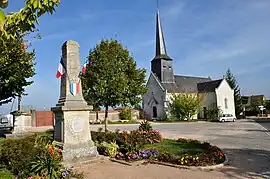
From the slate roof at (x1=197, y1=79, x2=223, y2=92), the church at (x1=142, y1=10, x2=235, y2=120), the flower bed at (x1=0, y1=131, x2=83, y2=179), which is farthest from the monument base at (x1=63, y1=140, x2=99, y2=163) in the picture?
the slate roof at (x1=197, y1=79, x2=223, y2=92)

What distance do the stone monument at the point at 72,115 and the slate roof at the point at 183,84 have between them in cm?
3344

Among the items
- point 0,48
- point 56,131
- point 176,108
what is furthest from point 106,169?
point 176,108

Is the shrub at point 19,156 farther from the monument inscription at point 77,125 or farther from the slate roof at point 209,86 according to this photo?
Answer: the slate roof at point 209,86

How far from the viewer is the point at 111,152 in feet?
32.3

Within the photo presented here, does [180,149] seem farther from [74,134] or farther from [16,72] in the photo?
[16,72]

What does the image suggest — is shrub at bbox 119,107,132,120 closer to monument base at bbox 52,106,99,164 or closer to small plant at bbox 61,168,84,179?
monument base at bbox 52,106,99,164

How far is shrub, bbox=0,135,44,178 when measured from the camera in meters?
7.10

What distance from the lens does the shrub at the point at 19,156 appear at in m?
7.10

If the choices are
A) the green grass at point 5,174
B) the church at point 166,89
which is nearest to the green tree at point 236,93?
the church at point 166,89

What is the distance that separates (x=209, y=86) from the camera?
45.8 meters

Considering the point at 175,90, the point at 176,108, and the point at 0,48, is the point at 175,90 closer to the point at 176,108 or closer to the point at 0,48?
the point at 176,108

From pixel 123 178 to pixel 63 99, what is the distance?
162 inches

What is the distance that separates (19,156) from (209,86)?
4177 centimetres

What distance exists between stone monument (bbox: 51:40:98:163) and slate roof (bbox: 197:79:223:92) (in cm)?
3741
